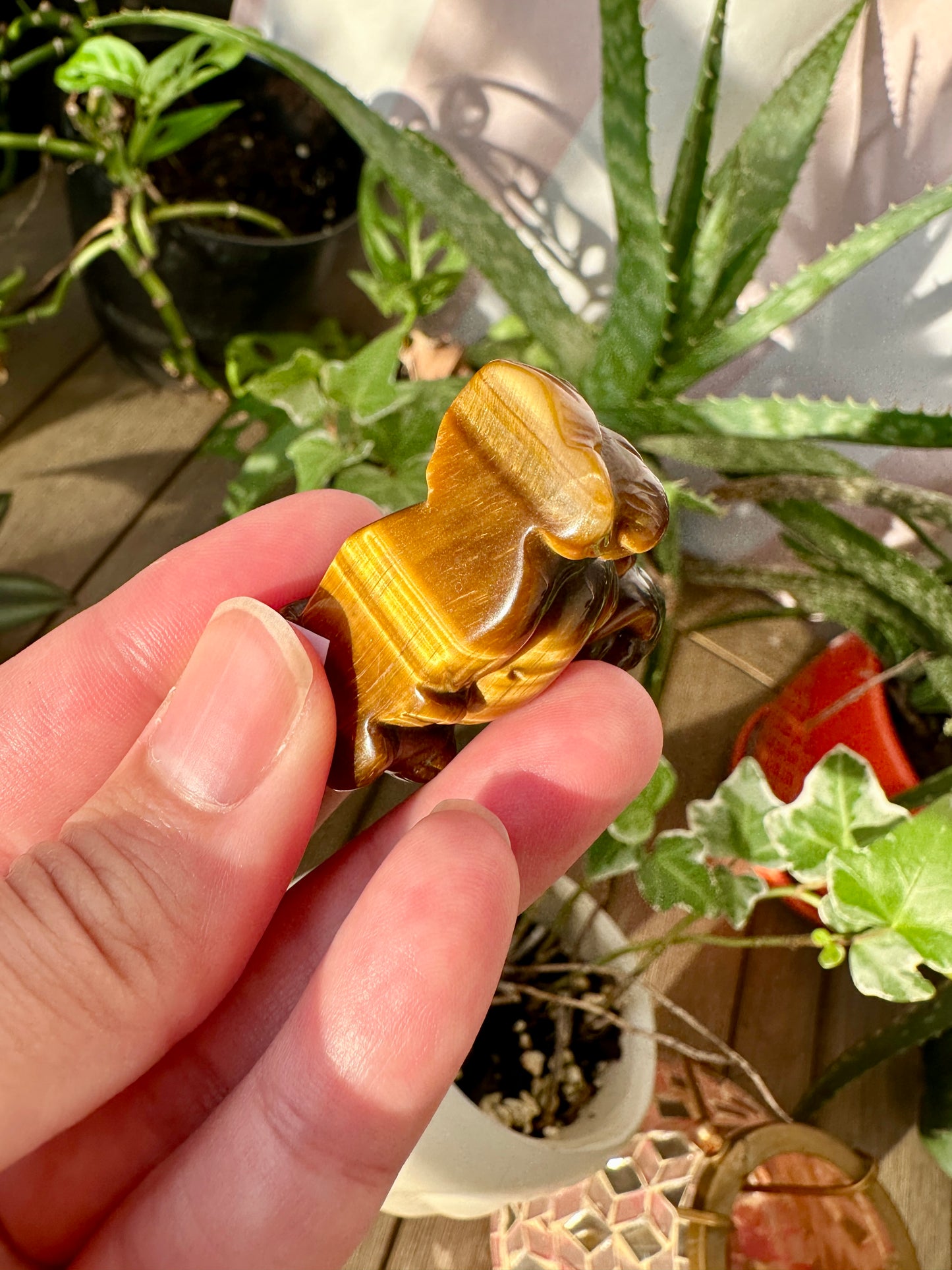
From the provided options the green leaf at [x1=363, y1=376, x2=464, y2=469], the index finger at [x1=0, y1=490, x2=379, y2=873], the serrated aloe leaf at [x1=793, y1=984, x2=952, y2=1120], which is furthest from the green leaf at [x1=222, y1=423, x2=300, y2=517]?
the serrated aloe leaf at [x1=793, y1=984, x2=952, y2=1120]

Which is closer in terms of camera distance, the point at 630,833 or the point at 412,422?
the point at 630,833

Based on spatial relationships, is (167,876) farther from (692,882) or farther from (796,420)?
(796,420)

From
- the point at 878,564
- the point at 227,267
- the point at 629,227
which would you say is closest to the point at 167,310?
the point at 227,267

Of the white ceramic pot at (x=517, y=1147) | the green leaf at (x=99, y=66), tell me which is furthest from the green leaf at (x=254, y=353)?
the white ceramic pot at (x=517, y=1147)

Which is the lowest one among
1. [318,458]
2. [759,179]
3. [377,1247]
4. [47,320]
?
[377,1247]

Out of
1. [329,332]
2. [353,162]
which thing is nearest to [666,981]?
[329,332]

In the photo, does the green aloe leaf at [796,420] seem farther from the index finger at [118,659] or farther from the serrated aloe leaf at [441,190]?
the index finger at [118,659]
